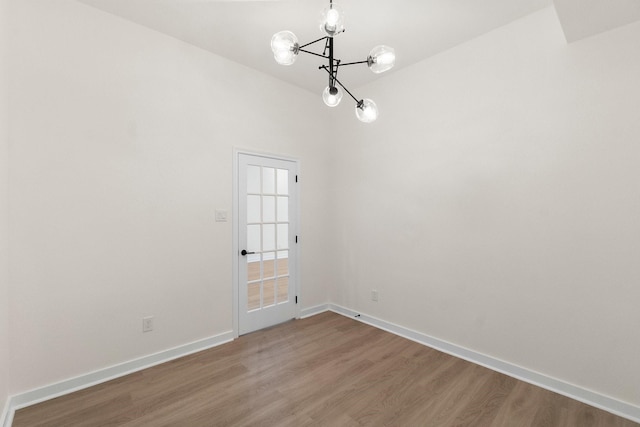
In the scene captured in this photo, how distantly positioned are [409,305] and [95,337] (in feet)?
9.86

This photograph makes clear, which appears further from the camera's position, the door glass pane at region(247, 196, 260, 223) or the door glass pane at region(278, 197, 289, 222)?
the door glass pane at region(278, 197, 289, 222)

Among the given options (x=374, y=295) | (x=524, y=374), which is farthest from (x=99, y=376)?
(x=524, y=374)

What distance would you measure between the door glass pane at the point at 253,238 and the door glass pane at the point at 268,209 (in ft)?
0.51

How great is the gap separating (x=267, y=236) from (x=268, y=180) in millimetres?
683

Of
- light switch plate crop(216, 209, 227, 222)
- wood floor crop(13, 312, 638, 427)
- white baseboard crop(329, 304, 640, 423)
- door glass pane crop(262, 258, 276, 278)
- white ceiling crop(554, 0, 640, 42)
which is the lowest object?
wood floor crop(13, 312, 638, 427)

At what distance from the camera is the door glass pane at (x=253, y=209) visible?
3240mm

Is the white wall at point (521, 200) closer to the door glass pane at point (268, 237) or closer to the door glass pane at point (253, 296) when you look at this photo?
the door glass pane at point (268, 237)

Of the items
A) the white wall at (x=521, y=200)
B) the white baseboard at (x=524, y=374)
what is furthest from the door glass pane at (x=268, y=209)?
the white baseboard at (x=524, y=374)

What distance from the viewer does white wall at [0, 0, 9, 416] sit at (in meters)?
1.79

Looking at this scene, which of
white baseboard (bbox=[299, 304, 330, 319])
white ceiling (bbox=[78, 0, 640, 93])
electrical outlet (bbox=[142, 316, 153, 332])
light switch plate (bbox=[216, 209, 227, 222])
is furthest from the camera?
white baseboard (bbox=[299, 304, 330, 319])

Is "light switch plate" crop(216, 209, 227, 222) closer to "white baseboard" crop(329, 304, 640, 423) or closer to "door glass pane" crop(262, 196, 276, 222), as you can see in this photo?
"door glass pane" crop(262, 196, 276, 222)

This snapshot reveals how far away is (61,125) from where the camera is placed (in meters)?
2.15

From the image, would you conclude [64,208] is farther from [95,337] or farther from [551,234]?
[551,234]

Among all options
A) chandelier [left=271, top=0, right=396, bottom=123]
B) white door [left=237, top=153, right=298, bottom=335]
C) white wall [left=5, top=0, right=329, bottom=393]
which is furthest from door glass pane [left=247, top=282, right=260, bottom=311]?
chandelier [left=271, top=0, right=396, bottom=123]
